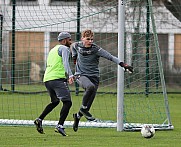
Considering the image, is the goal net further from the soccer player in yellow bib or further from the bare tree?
the bare tree

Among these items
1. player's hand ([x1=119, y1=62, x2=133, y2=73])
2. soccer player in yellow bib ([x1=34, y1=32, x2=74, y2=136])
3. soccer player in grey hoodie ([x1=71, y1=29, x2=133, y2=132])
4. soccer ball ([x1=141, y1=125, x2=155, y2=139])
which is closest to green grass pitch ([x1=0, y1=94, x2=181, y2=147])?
soccer ball ([x1=141, y1=125, x2=155, y2=139])

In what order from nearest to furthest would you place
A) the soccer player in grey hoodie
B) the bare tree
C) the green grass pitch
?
the green grass pitch → the soccer player in grey hoodie → the bare tree

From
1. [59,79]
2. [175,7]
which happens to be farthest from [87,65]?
[175,7]

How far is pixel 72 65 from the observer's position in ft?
67.5

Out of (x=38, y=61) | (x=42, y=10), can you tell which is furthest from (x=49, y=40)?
(x=38, y=61)

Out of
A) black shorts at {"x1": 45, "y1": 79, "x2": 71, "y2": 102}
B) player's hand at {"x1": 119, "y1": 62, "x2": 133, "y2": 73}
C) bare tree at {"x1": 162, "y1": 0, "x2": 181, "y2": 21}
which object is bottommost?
black shorts at {"x1": 45, "y1": 79, "x2": 71, "y2": 102}

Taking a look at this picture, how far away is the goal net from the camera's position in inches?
568

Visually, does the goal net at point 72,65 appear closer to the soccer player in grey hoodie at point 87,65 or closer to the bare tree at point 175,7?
the soccer player in grey hoodie at point 87,65

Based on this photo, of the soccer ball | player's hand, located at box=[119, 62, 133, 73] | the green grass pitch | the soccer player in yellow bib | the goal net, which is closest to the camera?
the green grass pitch

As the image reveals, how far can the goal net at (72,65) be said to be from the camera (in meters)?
14.4

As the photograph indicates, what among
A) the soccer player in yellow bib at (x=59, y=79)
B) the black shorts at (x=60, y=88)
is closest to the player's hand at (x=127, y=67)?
the soccer player in yellow bib at (x=59, y=79)

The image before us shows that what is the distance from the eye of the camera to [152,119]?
1385cm

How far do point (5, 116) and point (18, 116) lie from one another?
0.92ft

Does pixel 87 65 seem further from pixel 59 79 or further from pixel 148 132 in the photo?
pixel 148 132
